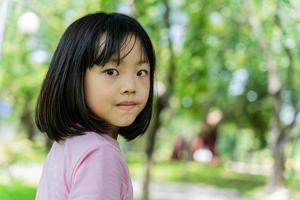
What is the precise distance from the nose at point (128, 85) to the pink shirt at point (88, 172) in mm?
101

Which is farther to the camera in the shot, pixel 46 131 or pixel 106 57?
pixel 46 131

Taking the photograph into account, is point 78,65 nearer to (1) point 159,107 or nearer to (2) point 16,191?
(1) point 159,107

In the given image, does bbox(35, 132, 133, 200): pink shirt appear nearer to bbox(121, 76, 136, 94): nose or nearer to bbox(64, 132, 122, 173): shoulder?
bbox(64, 132, 122, 173): shoulder

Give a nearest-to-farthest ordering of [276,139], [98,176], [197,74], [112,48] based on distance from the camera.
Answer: [98,176]
[112,48]
[197,74]
[276,139]

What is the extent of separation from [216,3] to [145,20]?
6.47ft

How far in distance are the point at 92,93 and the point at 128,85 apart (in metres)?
0.08

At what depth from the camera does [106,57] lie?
3.99 feet


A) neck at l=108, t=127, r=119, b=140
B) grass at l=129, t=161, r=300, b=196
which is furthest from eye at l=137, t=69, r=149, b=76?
grass at l=129, t=161, r=300, b=196

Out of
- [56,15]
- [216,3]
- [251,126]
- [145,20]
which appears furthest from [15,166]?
[251,126]

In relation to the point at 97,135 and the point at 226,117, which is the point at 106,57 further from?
the point at 226,117

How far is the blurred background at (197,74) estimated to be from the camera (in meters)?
6.69

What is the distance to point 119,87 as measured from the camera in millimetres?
1221

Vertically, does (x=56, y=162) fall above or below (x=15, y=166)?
above

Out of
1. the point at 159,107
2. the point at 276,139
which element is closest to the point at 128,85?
the point at 159,107
